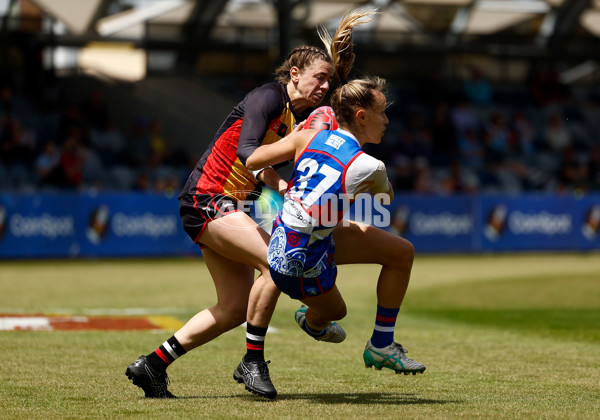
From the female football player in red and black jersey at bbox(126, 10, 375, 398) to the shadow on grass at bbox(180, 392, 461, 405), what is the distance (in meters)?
0.26

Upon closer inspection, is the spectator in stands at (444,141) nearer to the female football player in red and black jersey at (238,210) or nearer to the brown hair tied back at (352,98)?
the female football player in red and black jersey at (238,210)

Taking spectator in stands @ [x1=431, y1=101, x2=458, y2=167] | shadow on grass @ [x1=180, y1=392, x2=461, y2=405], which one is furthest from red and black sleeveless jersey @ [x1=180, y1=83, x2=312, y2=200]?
spectator in stands @ [x1=431, y1=101, x2=458, y2=167]

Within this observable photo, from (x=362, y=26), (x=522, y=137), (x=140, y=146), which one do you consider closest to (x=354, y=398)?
(x=140, y=146)

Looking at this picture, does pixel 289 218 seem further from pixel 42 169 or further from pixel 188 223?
pixel 42 169

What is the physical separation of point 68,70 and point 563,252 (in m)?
13.3

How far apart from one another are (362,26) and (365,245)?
19.7 meters

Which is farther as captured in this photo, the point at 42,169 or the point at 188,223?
the point at 42,169

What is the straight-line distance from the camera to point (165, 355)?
5.55 meters

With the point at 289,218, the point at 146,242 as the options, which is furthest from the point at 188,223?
the point at 146,242

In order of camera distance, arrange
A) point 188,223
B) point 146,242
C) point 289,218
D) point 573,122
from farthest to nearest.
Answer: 1. point 573,122
2. point 146,242
3. point 188,223
4. point 289,218

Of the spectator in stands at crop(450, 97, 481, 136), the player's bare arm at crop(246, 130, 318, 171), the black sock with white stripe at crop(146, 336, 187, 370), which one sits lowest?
the spectator in stands at crop(450, 97, 481, 136)

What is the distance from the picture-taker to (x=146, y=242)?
1831 centimetres

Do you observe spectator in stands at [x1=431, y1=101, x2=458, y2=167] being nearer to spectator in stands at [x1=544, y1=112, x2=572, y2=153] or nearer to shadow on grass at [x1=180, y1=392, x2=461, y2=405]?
spectator in stands at [x1=544, y1=112, x2=572, y2=153]

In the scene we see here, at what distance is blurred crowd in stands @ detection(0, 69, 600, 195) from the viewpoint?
19.6 m
